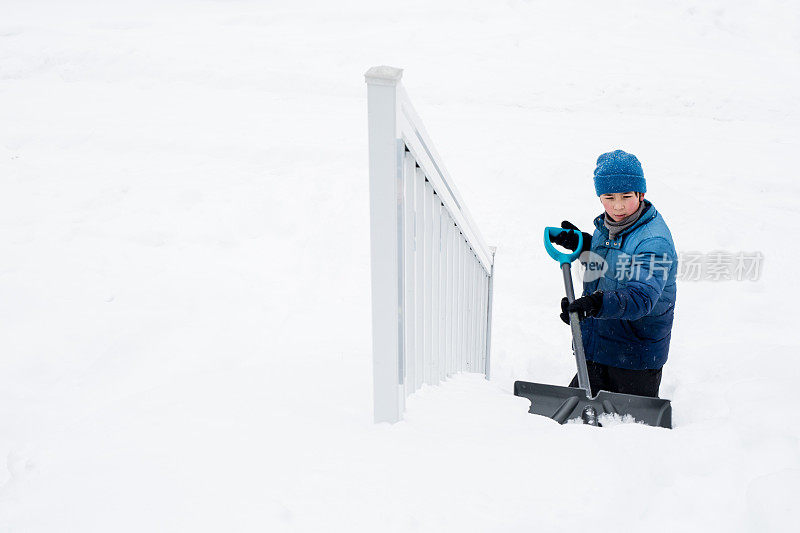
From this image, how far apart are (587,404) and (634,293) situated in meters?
0.69

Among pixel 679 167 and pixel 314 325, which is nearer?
pixel 314 325

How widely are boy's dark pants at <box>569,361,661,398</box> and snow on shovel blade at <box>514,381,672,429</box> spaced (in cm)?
24

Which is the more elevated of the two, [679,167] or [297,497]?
[297,497]

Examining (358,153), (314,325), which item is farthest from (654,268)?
(358,153)

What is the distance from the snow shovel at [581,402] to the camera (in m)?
2.70

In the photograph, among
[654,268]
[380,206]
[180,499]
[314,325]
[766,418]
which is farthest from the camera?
[314,325]

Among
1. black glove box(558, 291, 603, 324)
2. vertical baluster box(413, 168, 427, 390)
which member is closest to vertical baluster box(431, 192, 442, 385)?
vertical baluster box(413, 168, 427, 390)

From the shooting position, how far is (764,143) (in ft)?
27.4

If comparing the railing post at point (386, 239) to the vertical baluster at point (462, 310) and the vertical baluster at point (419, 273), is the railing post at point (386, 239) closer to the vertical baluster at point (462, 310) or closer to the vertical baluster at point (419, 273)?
the vertical baluster at point (419, 273)

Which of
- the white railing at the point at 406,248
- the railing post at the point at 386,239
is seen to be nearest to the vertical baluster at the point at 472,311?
the white railing at the point at 406,248

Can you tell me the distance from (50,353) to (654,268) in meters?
4.05

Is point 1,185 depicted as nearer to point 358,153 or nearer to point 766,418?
point 358,153

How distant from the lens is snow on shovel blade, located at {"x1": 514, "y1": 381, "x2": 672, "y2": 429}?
268 centimetres

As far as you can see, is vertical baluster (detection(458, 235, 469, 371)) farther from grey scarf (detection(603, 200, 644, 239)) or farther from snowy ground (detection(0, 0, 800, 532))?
grey scarf (detection(603, 200, 644, 239))
